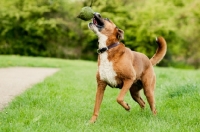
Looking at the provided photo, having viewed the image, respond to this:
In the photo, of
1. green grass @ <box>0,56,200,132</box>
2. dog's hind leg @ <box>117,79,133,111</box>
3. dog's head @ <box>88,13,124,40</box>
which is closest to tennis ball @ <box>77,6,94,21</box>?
dog's head @ <box>88,13,124,40</box>

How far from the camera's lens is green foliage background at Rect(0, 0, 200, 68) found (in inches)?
1131

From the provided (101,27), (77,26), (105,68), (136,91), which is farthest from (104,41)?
(77,26)

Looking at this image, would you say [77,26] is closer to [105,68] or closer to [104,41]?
[104,41]

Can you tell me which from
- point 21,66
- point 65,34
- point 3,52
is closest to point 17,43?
point 3,52

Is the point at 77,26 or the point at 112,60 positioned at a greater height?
the point at 112,60

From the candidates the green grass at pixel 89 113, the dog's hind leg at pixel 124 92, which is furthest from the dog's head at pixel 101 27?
the green grass at pixel 89 113

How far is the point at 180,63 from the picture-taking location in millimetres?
31812

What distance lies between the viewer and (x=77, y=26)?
29297 mm

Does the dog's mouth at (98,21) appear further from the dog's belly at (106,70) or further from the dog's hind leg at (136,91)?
the dog's hind leg at (136,91)

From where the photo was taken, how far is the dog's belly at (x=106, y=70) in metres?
5.11

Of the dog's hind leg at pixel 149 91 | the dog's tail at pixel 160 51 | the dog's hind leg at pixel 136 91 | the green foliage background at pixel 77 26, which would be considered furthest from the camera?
the green foliage background at pixel 77 26

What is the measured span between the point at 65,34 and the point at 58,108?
23794mm

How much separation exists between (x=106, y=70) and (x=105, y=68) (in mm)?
32

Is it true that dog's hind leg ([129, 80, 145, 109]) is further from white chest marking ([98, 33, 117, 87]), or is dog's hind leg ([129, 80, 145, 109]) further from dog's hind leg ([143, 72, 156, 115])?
white chest marking ([98, 33, 117, 87])
